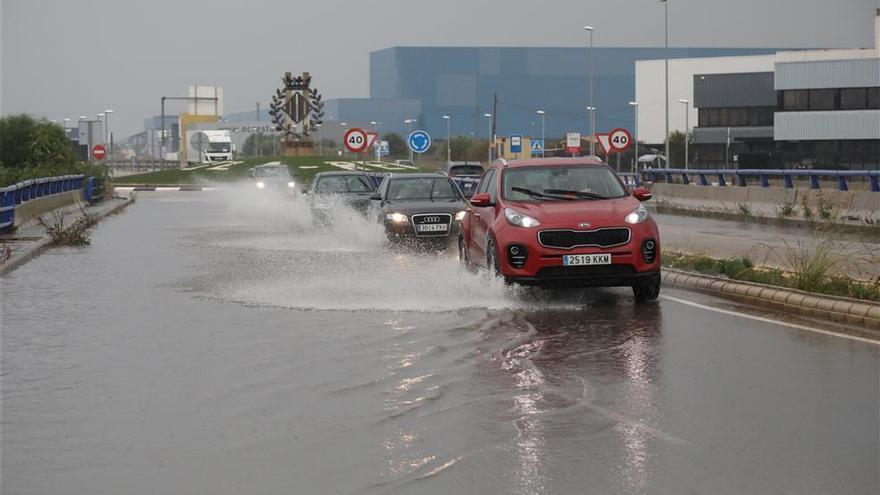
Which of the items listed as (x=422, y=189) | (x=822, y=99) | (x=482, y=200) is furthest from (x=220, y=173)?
(x=482, y=200)

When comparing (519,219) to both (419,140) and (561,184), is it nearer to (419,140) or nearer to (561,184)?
(561,184)

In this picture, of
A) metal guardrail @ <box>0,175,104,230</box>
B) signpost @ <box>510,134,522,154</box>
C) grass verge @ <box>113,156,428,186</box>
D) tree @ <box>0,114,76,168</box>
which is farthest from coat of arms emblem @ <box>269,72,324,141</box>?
metal guardrail @ <box>0,175,104,230</box>

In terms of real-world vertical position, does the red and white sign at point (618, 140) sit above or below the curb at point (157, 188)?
above

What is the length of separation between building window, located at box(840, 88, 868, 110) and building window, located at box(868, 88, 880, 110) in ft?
0.98

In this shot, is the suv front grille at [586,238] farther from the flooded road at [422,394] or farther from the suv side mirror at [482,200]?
the suv side mirror at [482,200]

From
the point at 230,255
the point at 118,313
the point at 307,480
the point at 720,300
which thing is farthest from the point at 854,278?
the point at 230,255

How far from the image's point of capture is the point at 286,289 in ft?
54.0

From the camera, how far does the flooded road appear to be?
21.5ft

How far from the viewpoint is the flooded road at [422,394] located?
21.5ft

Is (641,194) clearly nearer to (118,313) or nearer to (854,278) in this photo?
(854,278)

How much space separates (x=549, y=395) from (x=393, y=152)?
188469 millimetres

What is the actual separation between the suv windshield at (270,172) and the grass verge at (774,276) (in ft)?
116

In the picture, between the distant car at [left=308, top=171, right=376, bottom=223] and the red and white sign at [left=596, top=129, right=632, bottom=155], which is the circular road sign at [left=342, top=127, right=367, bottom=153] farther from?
the distant car at [left=308, top=171, right=376, bottom=223]

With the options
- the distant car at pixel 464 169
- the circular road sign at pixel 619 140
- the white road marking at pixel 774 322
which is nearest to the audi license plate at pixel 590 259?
the white road marking at pixel 774 322
